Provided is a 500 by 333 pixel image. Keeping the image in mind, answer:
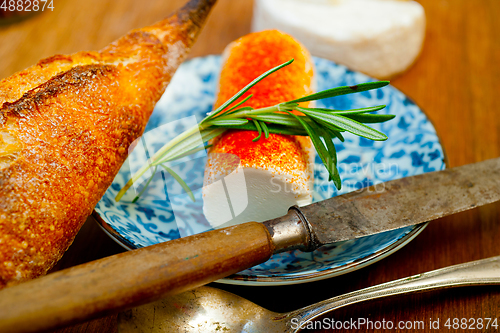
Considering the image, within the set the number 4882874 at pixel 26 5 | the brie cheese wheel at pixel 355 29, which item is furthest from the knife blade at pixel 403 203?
the number 4882874 at pixel 26 5

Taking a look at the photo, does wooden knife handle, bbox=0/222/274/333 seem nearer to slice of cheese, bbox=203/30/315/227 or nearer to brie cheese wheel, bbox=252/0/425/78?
slice of cheese, bbox=203/30/315/227

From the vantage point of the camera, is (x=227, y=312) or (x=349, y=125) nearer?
(x=227, y=312)

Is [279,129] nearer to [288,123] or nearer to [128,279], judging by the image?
[288,123]

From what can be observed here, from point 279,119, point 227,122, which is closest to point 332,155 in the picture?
point 279,119

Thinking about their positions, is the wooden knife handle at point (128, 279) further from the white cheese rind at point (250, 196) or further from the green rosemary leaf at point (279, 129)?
the green rosemary leaf at point (279, 129)

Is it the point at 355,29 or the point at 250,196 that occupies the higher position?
the point at 355,29

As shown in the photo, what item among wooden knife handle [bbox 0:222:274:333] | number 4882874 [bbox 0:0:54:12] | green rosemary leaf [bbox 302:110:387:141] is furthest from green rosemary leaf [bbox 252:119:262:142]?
number 4882874 [bbox 0:0:54:12]
